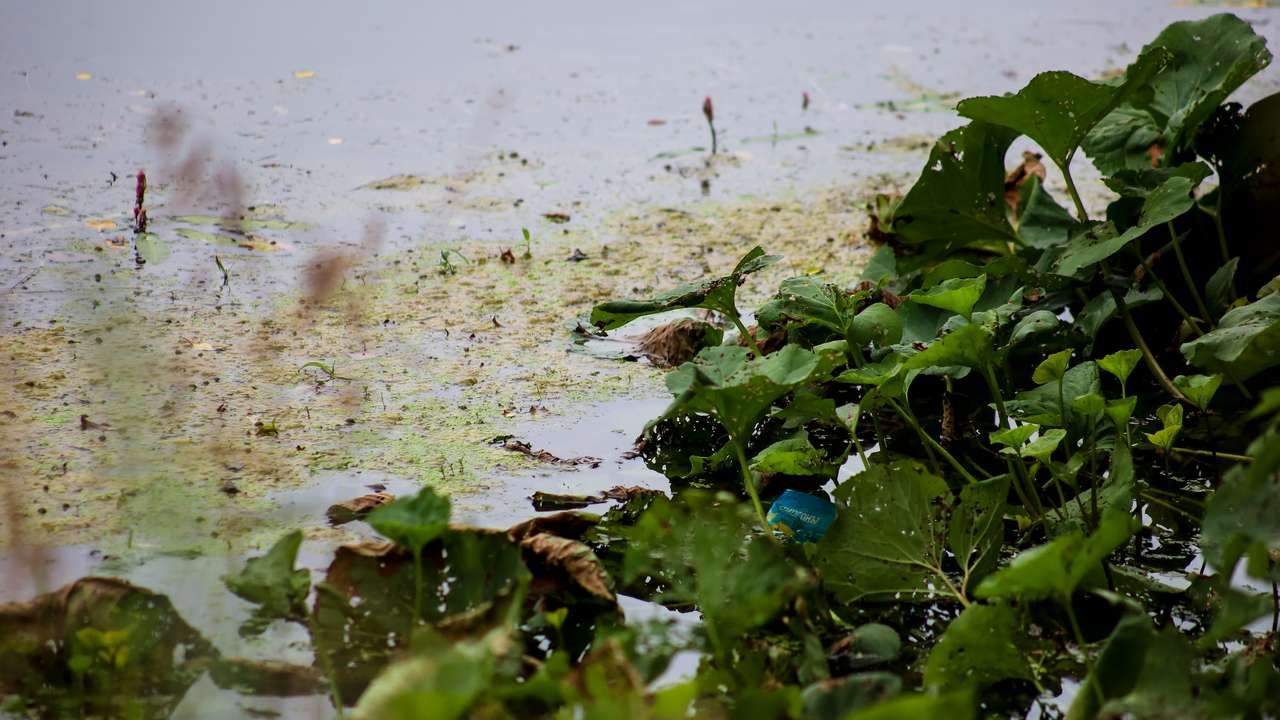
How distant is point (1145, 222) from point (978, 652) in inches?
33.1

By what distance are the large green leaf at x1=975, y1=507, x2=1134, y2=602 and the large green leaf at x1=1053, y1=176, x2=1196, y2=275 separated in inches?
27.5

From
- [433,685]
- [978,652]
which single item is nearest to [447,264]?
[978,652]

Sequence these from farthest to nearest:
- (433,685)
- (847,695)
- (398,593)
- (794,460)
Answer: (794,460) < (398,593) < (847,695) < (433,685)

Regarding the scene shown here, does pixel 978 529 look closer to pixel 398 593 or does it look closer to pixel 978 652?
pixel 978 652

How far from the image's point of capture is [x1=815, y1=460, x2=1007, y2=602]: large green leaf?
150 cm

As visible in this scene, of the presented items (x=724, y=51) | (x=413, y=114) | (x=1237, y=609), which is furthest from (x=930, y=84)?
(x=1237, y=609)

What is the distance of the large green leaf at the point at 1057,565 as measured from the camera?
1142mm

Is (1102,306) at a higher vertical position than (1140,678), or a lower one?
higher

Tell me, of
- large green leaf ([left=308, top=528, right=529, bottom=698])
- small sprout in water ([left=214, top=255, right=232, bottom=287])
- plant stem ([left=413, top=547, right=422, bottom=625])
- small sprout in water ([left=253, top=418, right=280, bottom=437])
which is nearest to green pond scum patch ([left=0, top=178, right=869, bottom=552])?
small sprout in water ([left=253, top=418, right=280, bottom=437])

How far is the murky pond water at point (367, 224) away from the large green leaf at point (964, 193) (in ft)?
1.80

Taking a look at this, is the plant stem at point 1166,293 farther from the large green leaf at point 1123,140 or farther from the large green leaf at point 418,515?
the large green leaf at point 418,515

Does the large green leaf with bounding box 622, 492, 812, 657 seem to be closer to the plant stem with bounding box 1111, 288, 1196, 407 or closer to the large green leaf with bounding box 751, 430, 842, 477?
the large green leaf with bounding box 751, 430, 842, 477

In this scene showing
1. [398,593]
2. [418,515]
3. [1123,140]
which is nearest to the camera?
[418,515]

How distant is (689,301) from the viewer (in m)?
1.68
